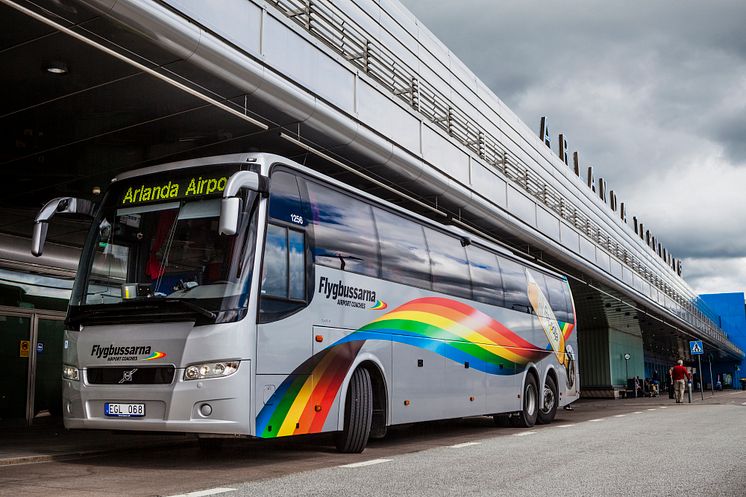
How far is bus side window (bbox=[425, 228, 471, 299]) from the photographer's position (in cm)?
1254

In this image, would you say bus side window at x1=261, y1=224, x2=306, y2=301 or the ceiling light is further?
the ceiling light

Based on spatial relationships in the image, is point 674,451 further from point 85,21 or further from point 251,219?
point 85,21

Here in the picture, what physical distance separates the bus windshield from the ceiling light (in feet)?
5.60

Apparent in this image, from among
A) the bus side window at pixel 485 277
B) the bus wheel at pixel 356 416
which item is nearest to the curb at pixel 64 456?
the bus wheel at pixel 356 416

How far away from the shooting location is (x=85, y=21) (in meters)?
8.30

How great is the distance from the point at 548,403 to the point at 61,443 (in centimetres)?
1020

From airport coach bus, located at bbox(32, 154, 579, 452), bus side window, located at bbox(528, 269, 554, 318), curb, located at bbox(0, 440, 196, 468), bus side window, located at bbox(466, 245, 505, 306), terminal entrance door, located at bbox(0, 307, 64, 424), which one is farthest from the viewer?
bus side window, located at bbox(528, 269, 554, 318)

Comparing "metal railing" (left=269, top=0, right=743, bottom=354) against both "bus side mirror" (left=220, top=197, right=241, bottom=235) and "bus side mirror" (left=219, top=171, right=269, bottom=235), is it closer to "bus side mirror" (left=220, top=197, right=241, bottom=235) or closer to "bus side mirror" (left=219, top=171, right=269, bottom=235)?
"bus side mirror" (left=219, top=171, right=269, bottom=235)

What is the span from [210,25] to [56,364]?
31.8 ft

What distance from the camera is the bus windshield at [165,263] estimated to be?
26.2ft

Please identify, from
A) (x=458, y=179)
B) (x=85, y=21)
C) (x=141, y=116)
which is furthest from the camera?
(x=458, y=179)

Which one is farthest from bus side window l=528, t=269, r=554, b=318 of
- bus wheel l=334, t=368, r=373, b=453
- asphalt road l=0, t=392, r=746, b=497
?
bus wheel l=334, t=368, r=373, b=453

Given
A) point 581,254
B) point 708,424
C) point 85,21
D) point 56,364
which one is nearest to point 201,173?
point 85,21

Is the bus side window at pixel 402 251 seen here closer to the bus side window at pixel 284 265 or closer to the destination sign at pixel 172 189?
the bus side window at pixel 284 265
